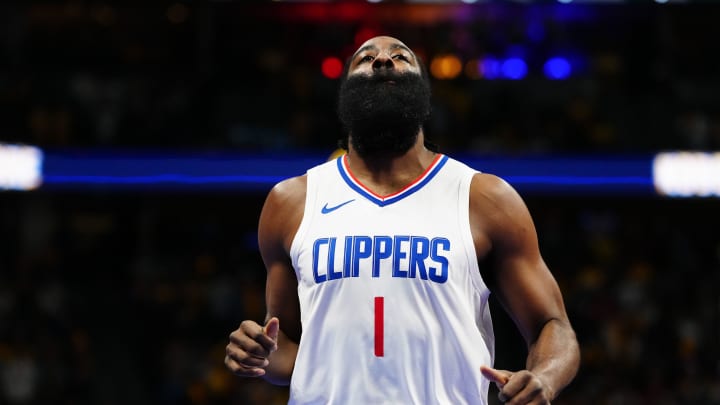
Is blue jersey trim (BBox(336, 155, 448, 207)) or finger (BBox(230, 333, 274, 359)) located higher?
blue jersey trim (BBox(336, 155, 448, 207))

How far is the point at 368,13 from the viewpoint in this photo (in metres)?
17.3

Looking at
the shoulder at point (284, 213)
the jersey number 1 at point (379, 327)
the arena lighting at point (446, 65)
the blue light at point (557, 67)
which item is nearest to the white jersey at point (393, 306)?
the jersey number 1 at point (379, 327)

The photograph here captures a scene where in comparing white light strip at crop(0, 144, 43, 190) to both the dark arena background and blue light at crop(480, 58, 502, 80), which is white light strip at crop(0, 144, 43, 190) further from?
blue light at crop(480, 58, 502, 80)

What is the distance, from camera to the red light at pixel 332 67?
1658 cm

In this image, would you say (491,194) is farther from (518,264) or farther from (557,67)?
(557,67)

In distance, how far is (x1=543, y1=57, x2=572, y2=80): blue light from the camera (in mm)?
16781

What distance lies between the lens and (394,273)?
294 cm

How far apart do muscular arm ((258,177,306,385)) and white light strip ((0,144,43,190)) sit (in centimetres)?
1027

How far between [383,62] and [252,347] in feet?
3.57

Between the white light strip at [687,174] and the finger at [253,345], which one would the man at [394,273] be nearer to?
the finger at [253,345]

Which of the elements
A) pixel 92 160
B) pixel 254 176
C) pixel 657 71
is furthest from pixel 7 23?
pixel 657 71

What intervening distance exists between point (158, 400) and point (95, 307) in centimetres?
222

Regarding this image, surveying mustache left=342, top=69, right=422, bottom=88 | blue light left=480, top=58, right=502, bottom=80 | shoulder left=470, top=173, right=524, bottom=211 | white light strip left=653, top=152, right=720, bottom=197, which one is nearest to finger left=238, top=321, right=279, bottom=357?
shoulder left=470, top=173, right=524, bottom=211

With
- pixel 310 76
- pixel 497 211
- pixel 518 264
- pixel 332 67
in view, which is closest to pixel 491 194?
pixel 497 211
